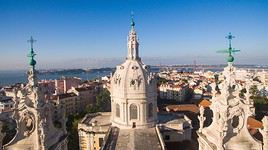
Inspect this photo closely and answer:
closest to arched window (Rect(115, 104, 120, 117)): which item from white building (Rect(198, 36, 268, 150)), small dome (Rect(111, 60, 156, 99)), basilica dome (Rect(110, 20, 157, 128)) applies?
basilica dome (Rect(110, 20, 157, 128))

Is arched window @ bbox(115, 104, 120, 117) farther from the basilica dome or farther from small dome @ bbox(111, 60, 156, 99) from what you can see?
small dome @ bbox(111, 60, 156, 99)

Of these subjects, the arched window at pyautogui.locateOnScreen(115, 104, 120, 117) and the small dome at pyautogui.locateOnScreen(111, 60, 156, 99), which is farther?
the arched window at pyautogui.locateOnScreen(115, 104, 120, 117)

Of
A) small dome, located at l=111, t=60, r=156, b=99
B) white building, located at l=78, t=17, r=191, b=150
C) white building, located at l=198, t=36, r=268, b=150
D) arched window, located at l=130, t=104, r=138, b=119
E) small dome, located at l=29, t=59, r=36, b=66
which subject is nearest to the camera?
white building, located at l=198, t=36, r=268, b=150

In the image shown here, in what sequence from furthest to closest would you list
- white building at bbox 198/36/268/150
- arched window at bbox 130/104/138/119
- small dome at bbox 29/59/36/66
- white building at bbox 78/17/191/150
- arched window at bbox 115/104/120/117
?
arched window at bbox 115/104/120/117 → arched window at bbox 130/104/138/119 → white building at bbox 78/17/191/150 → small dome at bbox 29/59/36/66 → white building at bbox 198/36/268/150

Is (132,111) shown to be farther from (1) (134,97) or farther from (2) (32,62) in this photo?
(2) (32,62)

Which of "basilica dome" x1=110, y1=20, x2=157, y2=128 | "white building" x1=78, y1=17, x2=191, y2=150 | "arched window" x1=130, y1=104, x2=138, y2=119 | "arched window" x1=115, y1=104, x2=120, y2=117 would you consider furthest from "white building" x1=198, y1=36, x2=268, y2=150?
"arched window" x1=115, y1=104, x2=120, y2=117

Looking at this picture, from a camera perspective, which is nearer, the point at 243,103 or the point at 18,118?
the point at 243,103

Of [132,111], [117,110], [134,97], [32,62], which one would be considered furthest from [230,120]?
[117,110]

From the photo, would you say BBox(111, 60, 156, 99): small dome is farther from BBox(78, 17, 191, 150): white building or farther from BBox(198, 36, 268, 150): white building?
BBox(198, 36, 268, 150): white building

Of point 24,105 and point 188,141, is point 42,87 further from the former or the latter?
point 188,141

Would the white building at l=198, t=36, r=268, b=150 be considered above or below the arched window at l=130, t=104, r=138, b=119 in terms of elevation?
above

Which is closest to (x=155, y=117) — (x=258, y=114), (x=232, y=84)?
(x=232, y=84)
